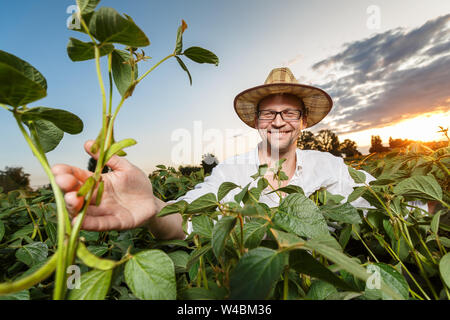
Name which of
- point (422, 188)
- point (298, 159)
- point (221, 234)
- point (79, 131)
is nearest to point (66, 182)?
point (79, 131)

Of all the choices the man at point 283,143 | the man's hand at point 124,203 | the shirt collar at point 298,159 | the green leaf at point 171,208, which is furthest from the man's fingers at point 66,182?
the shirt collar at point 298,159

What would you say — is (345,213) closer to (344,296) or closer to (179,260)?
(344,296)

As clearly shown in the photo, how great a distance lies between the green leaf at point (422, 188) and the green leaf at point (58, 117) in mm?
718

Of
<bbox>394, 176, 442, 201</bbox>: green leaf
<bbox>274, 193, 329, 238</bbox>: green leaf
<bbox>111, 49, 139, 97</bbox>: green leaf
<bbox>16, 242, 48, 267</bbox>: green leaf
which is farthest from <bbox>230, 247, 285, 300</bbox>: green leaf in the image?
<bbox>16, 242, 48, 267</bbox>: green leaf

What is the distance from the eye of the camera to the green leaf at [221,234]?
1.11ft

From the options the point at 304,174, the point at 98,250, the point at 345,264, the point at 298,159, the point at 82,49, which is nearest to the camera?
the point at 345,264

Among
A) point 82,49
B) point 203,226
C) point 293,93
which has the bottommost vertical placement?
point 203,226

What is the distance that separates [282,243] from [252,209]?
58 millimetres

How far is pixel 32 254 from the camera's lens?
70 centimetres

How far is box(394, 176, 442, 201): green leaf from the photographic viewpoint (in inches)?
24.5

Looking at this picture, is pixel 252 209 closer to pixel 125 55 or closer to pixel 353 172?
pixel 125 55

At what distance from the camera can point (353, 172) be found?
721 millimetres

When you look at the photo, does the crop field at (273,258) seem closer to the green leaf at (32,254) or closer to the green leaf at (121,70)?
the green leaf at (32,254)

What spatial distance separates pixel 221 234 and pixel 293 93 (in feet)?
6.78
